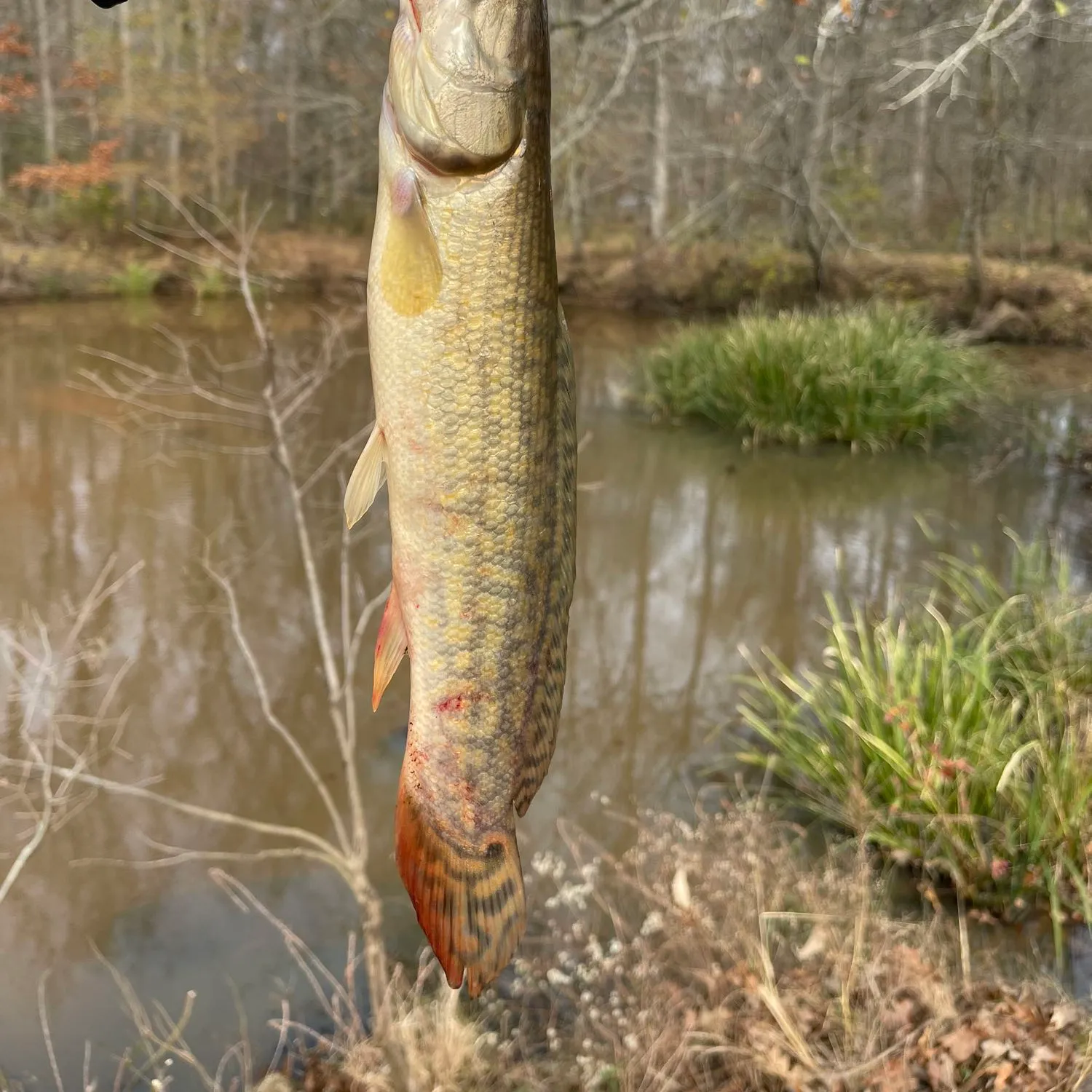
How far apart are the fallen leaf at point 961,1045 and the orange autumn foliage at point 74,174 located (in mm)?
21906

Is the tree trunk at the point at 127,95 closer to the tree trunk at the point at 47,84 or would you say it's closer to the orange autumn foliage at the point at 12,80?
the tree trunk at the point at 47,84

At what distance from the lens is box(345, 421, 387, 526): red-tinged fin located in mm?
1209

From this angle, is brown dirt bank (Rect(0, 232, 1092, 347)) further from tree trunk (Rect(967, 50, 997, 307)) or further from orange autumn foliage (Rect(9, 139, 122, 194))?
orange autumn foliage (Rect(9, 139, 122, 194))

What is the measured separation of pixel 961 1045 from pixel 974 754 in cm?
139

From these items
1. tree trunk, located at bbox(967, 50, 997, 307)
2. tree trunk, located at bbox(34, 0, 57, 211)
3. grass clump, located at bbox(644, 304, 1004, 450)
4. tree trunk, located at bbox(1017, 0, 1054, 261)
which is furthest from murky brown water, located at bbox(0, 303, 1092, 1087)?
tree trunk, located at bbox(34, 0, 57, 211)

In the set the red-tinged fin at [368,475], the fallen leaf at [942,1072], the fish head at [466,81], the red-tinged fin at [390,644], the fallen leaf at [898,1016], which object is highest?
the fish head at [466,81]

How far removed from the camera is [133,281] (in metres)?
19.1

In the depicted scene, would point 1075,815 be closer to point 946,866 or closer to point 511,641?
point 946,866

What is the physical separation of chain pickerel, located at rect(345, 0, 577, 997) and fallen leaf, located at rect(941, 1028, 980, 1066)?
113 inches

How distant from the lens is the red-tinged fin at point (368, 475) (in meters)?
1.21

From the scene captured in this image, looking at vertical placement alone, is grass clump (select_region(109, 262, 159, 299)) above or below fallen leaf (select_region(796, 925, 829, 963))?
above

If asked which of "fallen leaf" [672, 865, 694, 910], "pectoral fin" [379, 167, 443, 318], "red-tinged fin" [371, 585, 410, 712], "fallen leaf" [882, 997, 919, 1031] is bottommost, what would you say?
"fallen leaf" [882, 997, 919, 1031]

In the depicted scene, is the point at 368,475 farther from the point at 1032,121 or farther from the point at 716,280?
the point at 1032,121

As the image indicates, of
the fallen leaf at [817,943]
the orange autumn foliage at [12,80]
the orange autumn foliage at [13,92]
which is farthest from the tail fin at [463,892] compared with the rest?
the orange autumn foliage at [13,92]
